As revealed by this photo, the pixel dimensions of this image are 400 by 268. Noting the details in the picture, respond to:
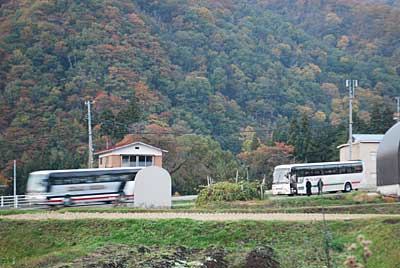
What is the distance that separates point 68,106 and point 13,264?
155ft

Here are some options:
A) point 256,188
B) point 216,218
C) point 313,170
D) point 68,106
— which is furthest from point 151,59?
point 216,218

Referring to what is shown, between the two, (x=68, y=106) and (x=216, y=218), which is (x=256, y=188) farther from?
(x=68, y=106)

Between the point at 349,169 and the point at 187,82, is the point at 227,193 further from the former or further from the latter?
the point at 187,82

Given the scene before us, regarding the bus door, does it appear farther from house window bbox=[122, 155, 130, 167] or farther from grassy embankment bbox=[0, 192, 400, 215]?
house window bbox=[122, 155, 130, 167]

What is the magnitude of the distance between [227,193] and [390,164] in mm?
6901

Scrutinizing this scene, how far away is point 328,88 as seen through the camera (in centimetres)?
8500

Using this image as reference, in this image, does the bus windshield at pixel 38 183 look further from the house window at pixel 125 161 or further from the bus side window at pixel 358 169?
the bus side window at pixel 358 169

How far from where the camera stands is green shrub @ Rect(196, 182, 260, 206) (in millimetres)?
30094

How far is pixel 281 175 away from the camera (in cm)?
3938

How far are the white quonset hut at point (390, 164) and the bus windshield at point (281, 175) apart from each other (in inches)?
347

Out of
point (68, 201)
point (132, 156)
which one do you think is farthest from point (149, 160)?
point (68, 201)

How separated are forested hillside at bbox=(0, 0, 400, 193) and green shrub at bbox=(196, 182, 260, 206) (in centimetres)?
1904

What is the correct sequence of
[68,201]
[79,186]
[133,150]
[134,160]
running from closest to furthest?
[68,201]
[79,186]
[133,150]
[134,160]

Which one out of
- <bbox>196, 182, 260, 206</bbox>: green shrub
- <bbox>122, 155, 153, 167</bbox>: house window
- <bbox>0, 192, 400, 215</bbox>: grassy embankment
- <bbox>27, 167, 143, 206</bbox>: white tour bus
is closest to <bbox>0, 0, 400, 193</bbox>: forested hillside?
<bbox>122, 155, 153, 167</bbox>: house window
